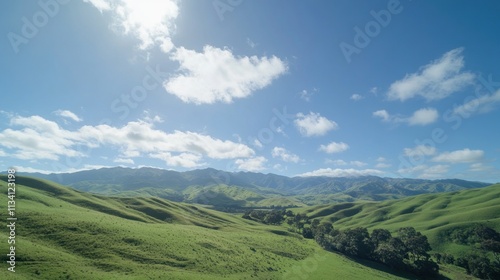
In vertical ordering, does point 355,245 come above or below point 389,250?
below

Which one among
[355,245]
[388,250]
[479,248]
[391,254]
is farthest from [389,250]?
[479,248]

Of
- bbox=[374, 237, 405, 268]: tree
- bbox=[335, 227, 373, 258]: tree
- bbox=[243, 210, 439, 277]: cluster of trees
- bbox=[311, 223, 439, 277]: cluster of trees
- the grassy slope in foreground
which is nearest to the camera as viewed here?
the grassy slope in foreground

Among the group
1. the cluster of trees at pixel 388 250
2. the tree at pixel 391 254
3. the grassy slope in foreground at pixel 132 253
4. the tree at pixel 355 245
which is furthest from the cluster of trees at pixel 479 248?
the grassy slope in foreground at pixel 132 253

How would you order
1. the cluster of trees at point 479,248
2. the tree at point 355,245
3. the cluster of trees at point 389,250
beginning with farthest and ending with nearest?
the tree at point 355,245, the cluster of trees at point 389,250, the cluster of trees at point 479,248

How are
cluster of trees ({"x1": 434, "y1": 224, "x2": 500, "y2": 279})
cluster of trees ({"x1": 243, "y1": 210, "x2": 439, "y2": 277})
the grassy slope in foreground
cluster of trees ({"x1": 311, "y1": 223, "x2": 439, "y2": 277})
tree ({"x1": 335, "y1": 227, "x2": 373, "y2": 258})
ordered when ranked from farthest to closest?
tree ({"x1": 335, "y1": 227, "x2": 373, "y2": 258})
cluster of trees ({"x1": 243, "y1": 210, "x2": 439, "y2": 277})
cluster of trees ({"x1": 311, "y1": 223, "x2": 439, "y2": 277})
cluster of trees ({"x1": 434, "y1": 224, "x2": 500, "y2": 279})
the grassy slope in foreground

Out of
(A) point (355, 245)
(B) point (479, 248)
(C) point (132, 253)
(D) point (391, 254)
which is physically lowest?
(D) point (391, 254)

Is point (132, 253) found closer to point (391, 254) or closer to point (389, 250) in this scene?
point (391, 254)

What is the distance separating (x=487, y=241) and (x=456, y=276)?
35.9 metres

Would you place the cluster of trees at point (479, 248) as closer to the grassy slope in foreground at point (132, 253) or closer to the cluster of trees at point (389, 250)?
the cluster of trees at point (389, 250)

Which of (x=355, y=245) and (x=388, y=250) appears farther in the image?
(x=355, y=245)

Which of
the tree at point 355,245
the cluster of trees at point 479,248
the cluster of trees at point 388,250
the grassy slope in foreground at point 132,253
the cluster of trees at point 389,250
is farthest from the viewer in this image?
the tree at point 355,245

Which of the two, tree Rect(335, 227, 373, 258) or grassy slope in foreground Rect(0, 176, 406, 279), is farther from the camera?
tree Rect(335, 227, 373, 258)

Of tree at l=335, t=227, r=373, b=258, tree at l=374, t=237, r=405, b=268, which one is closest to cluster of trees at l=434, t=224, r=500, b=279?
tree at l=374, t=237, r=405, b=268

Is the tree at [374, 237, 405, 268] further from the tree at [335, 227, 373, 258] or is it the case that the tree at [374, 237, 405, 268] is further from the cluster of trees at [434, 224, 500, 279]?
the cluster of trees at [434, 224, 500, 279]
